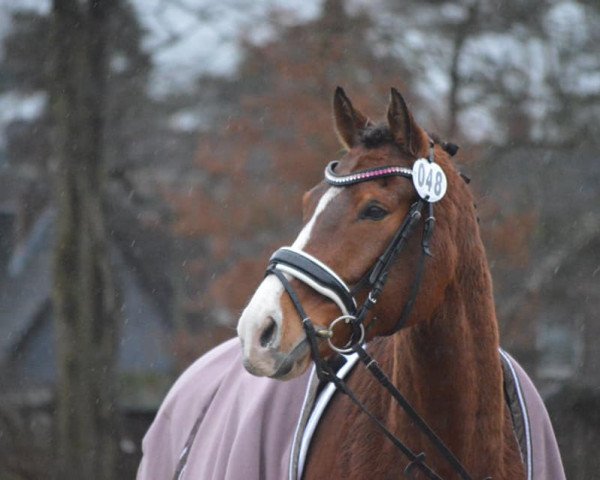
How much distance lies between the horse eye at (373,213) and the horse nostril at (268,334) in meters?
0.42

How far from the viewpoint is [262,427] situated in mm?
4059

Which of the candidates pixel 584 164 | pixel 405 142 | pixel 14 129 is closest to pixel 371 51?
pixel 584 164

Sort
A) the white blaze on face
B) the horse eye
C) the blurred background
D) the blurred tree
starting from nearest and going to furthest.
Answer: the white blaze on face → the horse eye → the blurred background → the blurred tree

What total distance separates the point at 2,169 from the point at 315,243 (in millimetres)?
9285

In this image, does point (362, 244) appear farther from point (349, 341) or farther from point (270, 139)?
point (270, 139)

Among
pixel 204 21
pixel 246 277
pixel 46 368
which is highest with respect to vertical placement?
pixel 204 21

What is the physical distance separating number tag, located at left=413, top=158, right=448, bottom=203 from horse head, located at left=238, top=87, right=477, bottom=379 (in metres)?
0.02

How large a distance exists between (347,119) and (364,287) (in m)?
0.58

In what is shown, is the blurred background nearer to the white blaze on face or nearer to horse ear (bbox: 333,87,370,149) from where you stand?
horse ear (bbox: 333,87,370,149)

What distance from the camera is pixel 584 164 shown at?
1083cm

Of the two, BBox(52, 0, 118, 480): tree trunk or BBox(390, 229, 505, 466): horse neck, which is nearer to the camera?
BBox(390, 229, 505, 466): horse neck

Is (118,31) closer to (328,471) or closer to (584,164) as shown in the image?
(584,164)

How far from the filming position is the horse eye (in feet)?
10.8

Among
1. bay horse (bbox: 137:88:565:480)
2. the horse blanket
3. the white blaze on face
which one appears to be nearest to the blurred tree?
the horse blanket
